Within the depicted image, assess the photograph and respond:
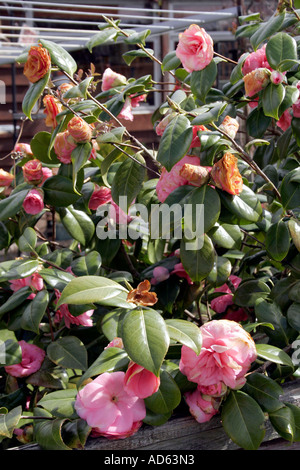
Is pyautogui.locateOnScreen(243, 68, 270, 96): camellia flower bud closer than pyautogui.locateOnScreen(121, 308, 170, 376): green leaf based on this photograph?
No

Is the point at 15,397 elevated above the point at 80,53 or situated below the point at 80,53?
below

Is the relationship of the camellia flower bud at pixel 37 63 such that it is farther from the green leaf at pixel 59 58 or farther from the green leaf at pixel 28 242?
the green leaf at pixel 28 242

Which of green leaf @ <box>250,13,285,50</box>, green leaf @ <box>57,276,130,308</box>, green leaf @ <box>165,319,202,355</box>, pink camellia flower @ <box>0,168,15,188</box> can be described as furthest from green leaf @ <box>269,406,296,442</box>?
pink camellia flower @ <box>0,168,15,188</box>

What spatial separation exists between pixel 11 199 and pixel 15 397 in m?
0.44

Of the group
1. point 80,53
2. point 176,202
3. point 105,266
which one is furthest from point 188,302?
point 80,53

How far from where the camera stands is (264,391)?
0.99 m

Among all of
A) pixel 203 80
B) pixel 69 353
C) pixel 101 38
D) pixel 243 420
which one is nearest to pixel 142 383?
pixel 243 420

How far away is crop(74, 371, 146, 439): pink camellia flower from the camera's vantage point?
906 mm

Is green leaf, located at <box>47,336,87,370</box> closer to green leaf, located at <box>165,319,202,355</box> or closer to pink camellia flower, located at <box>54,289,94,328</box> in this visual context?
pink camellia flower, located at <box>54,289,94,328</box>

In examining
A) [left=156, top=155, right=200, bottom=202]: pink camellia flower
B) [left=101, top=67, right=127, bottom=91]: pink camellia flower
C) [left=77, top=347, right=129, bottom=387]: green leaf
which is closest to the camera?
[left=77, top=347, right=129, bottom=387]: green leaf

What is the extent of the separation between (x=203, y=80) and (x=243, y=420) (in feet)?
2.14

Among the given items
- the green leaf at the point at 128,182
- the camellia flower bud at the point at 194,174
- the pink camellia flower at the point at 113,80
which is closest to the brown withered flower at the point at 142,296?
the camellia flower bud at the point at 194,174

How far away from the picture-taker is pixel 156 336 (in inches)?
32.0
